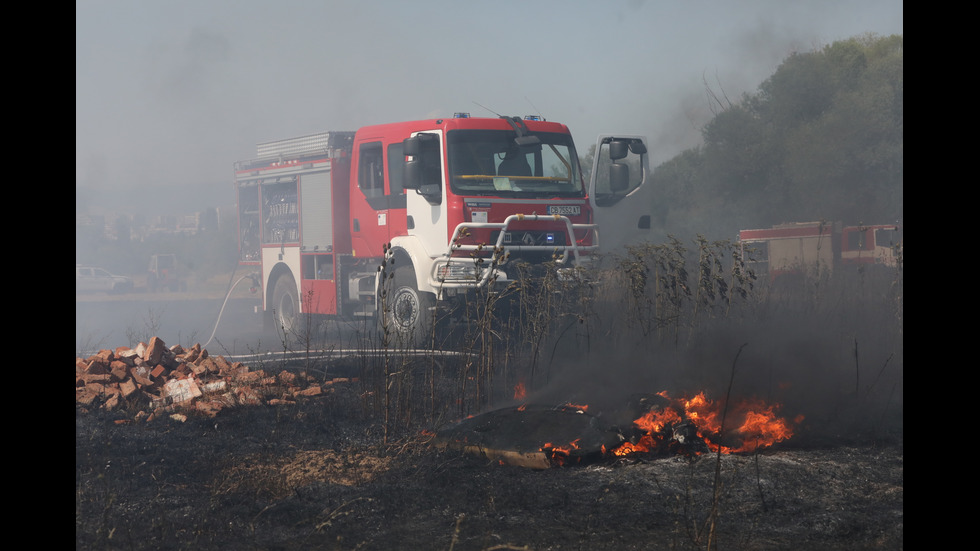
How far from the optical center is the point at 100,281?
2986 centimetres

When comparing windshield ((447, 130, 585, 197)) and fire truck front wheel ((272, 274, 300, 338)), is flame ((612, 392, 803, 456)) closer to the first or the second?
windshield ((447, 130, 585, 197))

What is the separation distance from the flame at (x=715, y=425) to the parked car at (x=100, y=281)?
1091 inches

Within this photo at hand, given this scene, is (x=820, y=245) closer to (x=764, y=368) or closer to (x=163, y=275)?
(x=764, y=368)

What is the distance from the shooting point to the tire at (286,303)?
14.6m

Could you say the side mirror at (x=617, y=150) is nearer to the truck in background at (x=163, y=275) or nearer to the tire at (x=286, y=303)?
the tire at (x=286, y=303)

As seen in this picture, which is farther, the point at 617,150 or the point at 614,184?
the point at 614,184

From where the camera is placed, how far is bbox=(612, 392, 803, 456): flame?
18.3 feet

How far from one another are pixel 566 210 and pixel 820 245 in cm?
666

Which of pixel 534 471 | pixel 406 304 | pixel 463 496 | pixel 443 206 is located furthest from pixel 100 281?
pixel 463 496

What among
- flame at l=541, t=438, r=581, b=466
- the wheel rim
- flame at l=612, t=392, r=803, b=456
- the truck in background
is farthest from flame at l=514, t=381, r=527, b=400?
the truck in background

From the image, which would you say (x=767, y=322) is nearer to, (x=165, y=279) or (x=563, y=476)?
(x=563, y=476)

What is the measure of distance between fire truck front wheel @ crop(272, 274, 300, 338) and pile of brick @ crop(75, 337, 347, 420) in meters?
5.72

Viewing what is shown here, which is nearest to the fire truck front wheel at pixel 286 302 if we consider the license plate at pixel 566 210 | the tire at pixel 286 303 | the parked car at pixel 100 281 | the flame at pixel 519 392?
the tire at pixel 286 303
